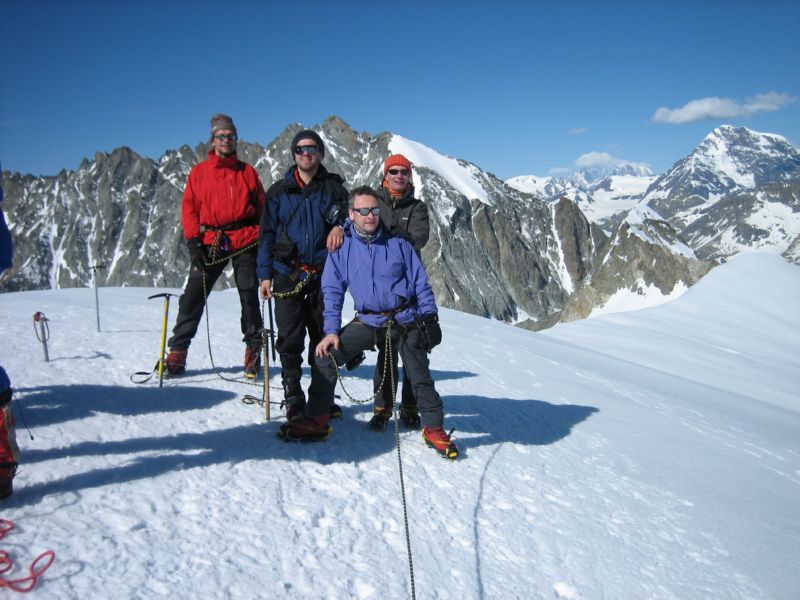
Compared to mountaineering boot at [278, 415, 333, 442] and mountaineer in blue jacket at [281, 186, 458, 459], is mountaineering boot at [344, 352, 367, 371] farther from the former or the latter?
mountaineering boot at [278, 415, 333, 442]

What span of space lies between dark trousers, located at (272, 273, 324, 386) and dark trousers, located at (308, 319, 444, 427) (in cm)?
45

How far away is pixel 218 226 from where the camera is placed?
647 cm

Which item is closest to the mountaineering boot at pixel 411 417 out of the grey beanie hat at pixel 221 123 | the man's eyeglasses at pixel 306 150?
the man's eyeglasses at pixel 306 150

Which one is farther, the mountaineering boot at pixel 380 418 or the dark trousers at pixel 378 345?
the mountaineering boot at pixel 380 418

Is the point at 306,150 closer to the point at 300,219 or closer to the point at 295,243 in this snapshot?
the point at 300,219

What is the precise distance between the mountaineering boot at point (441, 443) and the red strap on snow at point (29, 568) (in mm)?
3212

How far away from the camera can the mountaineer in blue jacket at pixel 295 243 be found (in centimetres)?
543

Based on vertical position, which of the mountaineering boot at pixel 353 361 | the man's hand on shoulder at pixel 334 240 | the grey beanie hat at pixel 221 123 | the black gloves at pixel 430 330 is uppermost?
the grey beanie hat at pixel 221 123

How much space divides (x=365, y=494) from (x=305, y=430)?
1007 millimetres

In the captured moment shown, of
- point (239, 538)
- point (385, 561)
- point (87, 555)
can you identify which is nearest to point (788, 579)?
point (385, 561)

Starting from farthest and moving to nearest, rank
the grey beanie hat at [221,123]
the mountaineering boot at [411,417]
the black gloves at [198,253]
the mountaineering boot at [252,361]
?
the mountaineering boot at [252,361], the black gloves at [198,253], the grey beanie hat at [221,123], the mountaineering boot at [411,417]

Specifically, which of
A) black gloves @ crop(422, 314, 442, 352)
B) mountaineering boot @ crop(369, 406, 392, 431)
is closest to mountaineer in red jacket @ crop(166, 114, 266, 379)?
mountaineering boot @ crop(369, 406, 392, 431)

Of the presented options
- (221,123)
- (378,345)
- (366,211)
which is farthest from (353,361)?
(221,123)

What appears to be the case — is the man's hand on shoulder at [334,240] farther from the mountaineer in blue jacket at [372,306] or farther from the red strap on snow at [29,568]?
the red strap on snow at [29,568]
